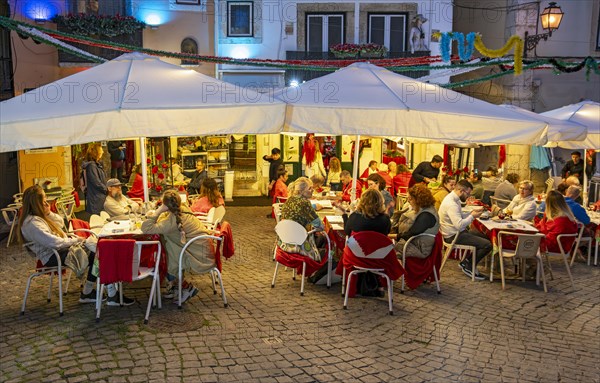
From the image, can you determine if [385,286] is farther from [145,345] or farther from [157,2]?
[157,2]

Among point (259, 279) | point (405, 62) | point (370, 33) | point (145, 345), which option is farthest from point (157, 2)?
point (145, 345)

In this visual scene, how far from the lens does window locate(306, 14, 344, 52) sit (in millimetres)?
20078

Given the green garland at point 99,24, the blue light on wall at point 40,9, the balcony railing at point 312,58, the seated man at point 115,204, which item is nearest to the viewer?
the seated man at point 115,204

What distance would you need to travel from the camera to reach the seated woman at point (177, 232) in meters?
7.27

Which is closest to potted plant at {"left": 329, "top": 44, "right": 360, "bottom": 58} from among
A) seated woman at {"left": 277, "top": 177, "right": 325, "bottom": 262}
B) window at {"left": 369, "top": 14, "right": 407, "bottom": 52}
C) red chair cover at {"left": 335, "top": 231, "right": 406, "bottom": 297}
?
window at {"left": 369, "top": 14, "right": 407, "bottom": 52}

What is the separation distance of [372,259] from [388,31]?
14051 mm

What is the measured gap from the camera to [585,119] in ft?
43.2

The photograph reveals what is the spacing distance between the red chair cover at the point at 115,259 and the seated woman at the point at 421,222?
3.66m

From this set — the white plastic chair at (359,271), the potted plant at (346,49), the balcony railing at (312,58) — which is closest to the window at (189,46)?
the balcony railing at (312,58)

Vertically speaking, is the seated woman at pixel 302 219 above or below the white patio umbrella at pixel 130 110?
below

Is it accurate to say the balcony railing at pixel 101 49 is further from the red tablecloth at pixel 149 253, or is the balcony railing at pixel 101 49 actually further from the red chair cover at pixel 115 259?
the red chair cover at pixel 115 259

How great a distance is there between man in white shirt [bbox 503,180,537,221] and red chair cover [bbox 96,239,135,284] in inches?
242

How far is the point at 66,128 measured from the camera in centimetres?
639

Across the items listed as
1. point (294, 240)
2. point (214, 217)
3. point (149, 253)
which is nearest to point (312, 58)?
point (214, 217)
